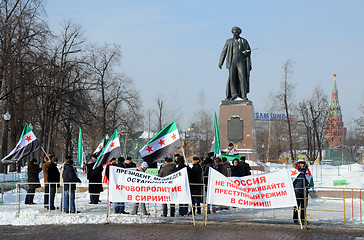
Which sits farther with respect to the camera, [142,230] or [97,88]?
[97,88]

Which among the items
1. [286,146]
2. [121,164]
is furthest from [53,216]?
[286,146]

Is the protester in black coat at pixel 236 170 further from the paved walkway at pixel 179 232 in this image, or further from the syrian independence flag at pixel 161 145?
the paved walkway at pixel 179 232

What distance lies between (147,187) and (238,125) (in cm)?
1242

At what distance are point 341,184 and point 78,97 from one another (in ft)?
69.3

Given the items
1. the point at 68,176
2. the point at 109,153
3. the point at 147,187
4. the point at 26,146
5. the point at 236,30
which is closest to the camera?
the point at 147,187

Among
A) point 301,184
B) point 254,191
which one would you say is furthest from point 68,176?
point 301,184

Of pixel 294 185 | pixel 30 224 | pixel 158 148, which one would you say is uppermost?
pixel 158 148

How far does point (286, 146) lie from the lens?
7806 cm

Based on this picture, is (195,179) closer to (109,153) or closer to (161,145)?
(161,145)

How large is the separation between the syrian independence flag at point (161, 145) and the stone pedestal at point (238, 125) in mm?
9986

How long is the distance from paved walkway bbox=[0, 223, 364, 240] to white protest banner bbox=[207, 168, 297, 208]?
Result: 1.97 feet

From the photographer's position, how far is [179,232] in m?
11.3

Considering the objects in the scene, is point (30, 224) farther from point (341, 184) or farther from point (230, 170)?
point (341, 184)

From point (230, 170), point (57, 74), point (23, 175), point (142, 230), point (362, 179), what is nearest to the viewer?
point (142, 230)
